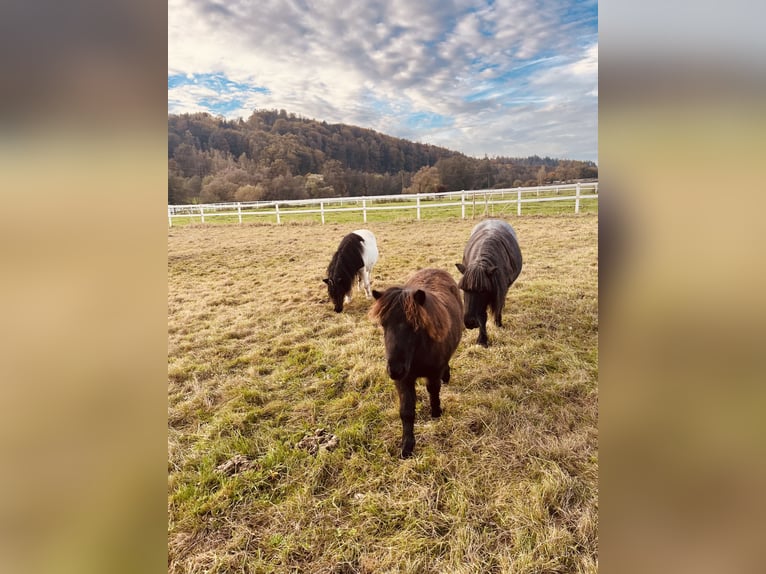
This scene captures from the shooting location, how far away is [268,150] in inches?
126

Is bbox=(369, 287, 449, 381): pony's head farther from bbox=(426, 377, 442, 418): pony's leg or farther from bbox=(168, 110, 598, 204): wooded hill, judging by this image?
bbox=(168, 110, 598, 204): wooded hill

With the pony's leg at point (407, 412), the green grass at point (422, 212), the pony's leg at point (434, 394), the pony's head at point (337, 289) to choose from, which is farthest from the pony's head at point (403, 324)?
the green grass at point (422, 212)

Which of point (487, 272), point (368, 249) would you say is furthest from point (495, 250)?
point (368, 249)

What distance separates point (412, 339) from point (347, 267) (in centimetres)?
292

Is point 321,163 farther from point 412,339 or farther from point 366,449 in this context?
point 366,449

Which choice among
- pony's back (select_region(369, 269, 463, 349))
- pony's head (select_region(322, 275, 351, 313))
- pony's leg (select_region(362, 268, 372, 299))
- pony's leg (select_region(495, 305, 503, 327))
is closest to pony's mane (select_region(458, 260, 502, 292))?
pony's leg (select_region(495, 305, 503, 327))

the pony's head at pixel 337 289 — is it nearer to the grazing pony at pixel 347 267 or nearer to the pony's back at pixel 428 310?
the grazing pony at pixel 347 267

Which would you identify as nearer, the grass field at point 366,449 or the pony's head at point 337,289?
the grass field at point 366,449

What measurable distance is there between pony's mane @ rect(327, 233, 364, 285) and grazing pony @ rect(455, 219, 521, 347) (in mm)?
1618

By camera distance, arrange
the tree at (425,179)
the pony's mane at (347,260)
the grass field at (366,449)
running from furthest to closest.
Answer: the pony's mane at (347,260)
the tree at (425,179)
the grass field at (366,449)

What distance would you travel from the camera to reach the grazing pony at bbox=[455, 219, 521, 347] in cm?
313

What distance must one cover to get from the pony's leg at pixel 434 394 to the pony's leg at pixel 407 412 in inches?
9.0

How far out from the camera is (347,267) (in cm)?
469

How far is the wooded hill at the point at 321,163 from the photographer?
9.05 ft
